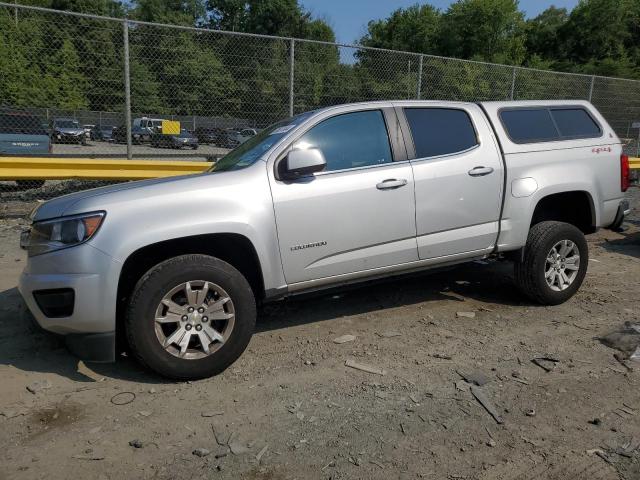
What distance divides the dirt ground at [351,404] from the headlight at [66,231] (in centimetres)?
94

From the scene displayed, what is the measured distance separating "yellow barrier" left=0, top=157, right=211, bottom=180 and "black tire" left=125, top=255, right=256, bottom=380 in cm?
451

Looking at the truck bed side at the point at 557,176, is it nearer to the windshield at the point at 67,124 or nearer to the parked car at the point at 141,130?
the parked car at the point at 141,130

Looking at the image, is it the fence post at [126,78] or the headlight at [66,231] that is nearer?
the headlight at [66,231]

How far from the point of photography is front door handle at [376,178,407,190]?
13.1 ft

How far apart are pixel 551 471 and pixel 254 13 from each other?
69.7 metres

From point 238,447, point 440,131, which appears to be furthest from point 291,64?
point 238,447

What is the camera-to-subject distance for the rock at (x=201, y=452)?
8.86 ft

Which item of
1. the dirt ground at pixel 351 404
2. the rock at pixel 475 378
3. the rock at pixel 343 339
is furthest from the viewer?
the rock at pixel 343 339

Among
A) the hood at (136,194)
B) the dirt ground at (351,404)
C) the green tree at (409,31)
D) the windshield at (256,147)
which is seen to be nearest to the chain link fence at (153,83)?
the windshield at (256,147)

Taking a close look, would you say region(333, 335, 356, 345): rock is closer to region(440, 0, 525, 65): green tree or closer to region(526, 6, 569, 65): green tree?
region(440, 0, 525, 65): green tree

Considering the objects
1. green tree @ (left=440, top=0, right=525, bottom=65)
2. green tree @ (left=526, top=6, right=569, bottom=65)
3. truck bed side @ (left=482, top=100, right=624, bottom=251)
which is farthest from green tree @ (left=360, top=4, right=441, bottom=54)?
truck bed side @ (left=482, top=100, right=624, bottom=251)

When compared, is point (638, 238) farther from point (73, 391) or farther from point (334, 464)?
point (73, 391)

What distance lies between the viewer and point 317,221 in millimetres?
3771

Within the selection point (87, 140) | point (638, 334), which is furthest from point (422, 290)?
point (87, 140)
